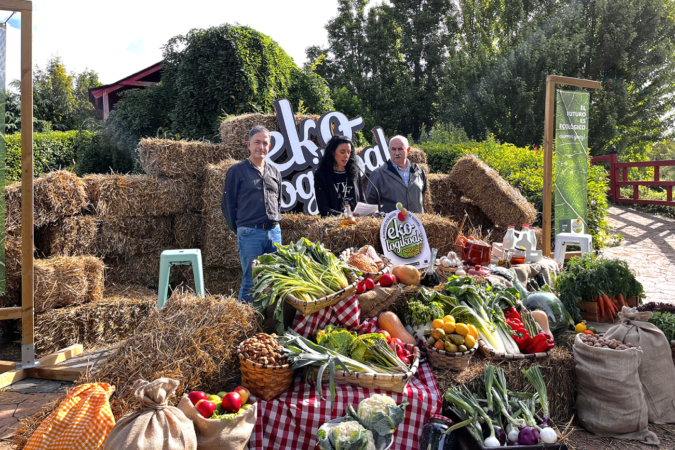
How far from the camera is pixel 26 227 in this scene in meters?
4.52

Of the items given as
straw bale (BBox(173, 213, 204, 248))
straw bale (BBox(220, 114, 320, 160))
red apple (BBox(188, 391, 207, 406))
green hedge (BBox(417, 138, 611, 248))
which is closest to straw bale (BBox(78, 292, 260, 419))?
red apple (BBox(188, 391, 207, 406))

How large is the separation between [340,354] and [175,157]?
505cm

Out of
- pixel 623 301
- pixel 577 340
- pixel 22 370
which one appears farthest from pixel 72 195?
pixel 623 301

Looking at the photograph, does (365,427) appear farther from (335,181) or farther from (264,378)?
(335,181)

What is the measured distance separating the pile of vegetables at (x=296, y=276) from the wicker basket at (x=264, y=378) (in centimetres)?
45

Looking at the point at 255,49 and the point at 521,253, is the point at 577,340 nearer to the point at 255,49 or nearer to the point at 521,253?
the point at 521,253

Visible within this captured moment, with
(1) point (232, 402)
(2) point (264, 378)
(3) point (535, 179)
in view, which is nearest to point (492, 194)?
(3) point (535, 179)

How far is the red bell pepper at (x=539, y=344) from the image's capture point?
3352mm

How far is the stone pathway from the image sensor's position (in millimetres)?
7281

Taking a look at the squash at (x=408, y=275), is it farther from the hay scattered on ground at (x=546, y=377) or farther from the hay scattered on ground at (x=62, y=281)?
the hay scattered on ground at (x=62, y=281)

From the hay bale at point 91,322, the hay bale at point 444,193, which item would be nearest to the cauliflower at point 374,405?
the hay bale at point 91,322

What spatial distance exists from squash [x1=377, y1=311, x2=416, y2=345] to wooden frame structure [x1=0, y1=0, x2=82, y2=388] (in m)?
2.99

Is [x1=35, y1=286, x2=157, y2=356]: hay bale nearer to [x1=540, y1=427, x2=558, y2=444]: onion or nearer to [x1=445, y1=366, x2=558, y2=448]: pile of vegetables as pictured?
[x1=445, y1=366, x2=558, y2=448]: pile of vegetables

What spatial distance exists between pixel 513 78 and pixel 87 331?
17.6 m
